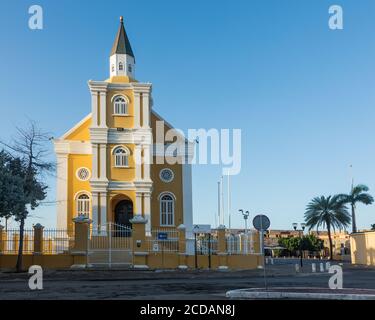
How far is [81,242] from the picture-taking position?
102 feet

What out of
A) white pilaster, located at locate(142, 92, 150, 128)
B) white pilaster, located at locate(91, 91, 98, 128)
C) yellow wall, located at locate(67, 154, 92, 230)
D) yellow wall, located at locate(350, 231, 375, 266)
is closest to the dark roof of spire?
white pilaster, located at locate(142, 92, 150, 128)

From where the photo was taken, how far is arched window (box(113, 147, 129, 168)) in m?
40.7

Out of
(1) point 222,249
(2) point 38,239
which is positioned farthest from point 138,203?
(2) point 38,239

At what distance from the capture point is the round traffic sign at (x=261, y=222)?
1748cm

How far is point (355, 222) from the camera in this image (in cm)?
5888

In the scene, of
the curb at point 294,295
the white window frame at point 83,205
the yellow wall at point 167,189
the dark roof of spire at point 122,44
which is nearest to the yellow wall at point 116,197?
the white window frame at point 83,205

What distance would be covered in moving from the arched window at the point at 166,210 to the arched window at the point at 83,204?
214 inches

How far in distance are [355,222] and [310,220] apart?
4.60 metres

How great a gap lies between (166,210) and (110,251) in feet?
36.7

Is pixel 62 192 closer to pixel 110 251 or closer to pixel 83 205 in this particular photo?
pixel 83 205

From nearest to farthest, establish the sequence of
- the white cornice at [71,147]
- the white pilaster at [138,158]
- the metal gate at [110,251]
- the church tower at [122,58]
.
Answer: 1. the metal gate at [110,251]
2. the white pilaster at [138,158]
3. the white cornice at [71,147]
4. the church tower at [122,58]

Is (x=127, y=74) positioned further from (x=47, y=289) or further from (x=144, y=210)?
(x=47, y=289)

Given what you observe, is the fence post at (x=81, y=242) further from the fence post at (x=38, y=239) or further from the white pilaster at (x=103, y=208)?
the white pilaster at (x=103, y=208)
